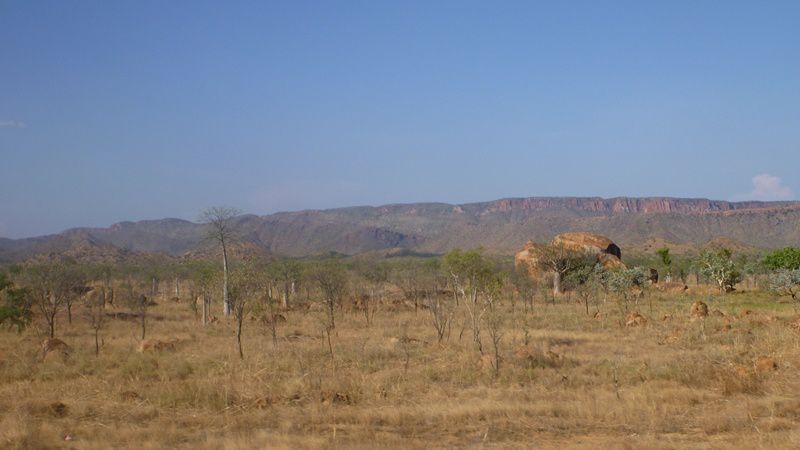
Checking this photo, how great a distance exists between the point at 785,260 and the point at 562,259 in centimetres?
1711

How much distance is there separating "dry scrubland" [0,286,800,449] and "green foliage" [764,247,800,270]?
24.8 meters

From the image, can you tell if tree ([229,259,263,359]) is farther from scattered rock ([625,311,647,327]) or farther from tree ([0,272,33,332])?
scattered rock ([625,311,647,327])

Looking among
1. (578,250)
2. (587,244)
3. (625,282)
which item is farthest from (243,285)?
(587,244)

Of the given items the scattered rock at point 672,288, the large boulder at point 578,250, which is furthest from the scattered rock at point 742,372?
the large boulder at point 578,250

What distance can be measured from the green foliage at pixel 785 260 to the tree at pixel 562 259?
13643 mm

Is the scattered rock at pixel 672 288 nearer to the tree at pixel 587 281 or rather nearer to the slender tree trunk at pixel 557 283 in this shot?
the tree at pixel 587 281

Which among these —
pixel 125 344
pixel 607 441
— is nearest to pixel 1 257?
pixel 125 344

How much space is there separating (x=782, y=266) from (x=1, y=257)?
13825 centimetres

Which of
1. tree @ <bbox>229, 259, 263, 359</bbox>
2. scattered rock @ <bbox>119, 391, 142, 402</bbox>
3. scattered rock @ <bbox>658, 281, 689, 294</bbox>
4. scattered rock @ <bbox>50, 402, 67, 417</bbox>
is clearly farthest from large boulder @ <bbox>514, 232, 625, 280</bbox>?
scattered rock @ <bbox>50, 402, 67, 417</bbox>

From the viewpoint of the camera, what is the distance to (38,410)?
38.4ft

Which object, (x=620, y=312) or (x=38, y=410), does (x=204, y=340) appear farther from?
(x=620, y=312)

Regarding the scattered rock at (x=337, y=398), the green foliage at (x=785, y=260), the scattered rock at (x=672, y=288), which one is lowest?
the scattered rock at (x=672, y=288)

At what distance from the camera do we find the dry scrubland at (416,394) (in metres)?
9.75

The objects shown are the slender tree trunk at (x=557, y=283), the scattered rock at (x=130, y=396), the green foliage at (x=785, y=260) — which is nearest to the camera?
the scattered rock at (x=130, y=396)
